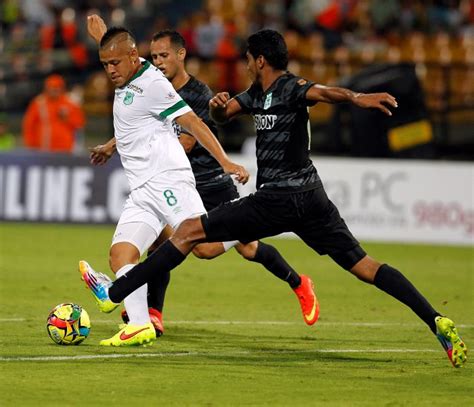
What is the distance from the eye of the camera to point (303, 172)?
8.77 metres

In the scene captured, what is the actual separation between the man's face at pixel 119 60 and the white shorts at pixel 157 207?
78cm

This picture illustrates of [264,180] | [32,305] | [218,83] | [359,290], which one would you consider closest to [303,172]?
[264,180]

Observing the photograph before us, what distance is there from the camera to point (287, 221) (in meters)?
8.68

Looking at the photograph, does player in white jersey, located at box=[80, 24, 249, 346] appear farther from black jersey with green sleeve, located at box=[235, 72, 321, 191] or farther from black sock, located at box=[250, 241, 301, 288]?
black sock, located at box=[250, 241, 301, 288]

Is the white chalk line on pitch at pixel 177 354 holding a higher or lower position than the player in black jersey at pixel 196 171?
lower

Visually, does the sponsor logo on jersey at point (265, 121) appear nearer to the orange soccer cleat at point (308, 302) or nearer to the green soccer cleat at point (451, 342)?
the green soccer cleat at point (451, 342)

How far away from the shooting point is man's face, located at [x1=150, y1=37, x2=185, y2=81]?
1007cm

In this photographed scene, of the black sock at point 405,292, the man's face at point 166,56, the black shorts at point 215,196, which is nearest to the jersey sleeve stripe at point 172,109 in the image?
the man's face at point 166,56

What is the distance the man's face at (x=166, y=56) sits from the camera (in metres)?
10.1

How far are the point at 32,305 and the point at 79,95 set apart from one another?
1285cm

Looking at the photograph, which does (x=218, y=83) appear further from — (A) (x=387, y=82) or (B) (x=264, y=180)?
(B) (x=264, y=180)

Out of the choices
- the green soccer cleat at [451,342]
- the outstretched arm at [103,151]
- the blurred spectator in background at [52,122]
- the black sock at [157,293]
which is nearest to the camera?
the green soccer cleat at [451,342]

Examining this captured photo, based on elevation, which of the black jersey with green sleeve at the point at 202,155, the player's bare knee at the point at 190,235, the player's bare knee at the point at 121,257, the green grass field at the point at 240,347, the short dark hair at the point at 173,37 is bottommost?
the green grass field at the point at 240,347

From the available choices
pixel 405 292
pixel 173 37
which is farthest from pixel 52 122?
pixel 405 292
